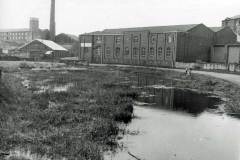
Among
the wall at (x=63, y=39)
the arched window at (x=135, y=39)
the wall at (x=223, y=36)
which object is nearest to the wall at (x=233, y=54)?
the wall at (x=223, y=36)

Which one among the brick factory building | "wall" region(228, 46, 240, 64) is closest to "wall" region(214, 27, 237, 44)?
the brick factory building

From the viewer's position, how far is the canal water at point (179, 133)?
26.5 feet

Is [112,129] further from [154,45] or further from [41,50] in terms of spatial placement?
[41,50]

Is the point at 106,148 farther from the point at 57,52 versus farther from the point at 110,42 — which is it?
the point at 57,52

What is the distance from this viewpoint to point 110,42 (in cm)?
Answer: 5659

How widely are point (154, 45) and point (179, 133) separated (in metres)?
40.6

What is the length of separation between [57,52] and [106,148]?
57.5 metres

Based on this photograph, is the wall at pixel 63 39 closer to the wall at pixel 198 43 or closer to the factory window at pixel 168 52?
the factory window at pixel 168 52

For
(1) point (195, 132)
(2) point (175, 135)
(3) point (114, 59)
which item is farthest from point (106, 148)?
(3) point (114, 59)

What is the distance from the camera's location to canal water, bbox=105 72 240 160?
318 inches

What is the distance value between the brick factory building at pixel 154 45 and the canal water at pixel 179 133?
102 feet

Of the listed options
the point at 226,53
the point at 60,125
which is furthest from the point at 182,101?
the point at 226,53

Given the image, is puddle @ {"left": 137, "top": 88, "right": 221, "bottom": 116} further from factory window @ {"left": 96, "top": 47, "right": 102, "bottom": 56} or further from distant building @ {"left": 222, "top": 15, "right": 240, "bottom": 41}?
distant building @ {"left": 222, "top": 15, "right": 240, "bottom": 41}

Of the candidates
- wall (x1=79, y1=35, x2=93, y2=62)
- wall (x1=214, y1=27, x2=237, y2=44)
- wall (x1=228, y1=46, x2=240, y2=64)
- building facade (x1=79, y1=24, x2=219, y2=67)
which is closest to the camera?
wall (x1=228, y1=46, x2=240, y2=64)
